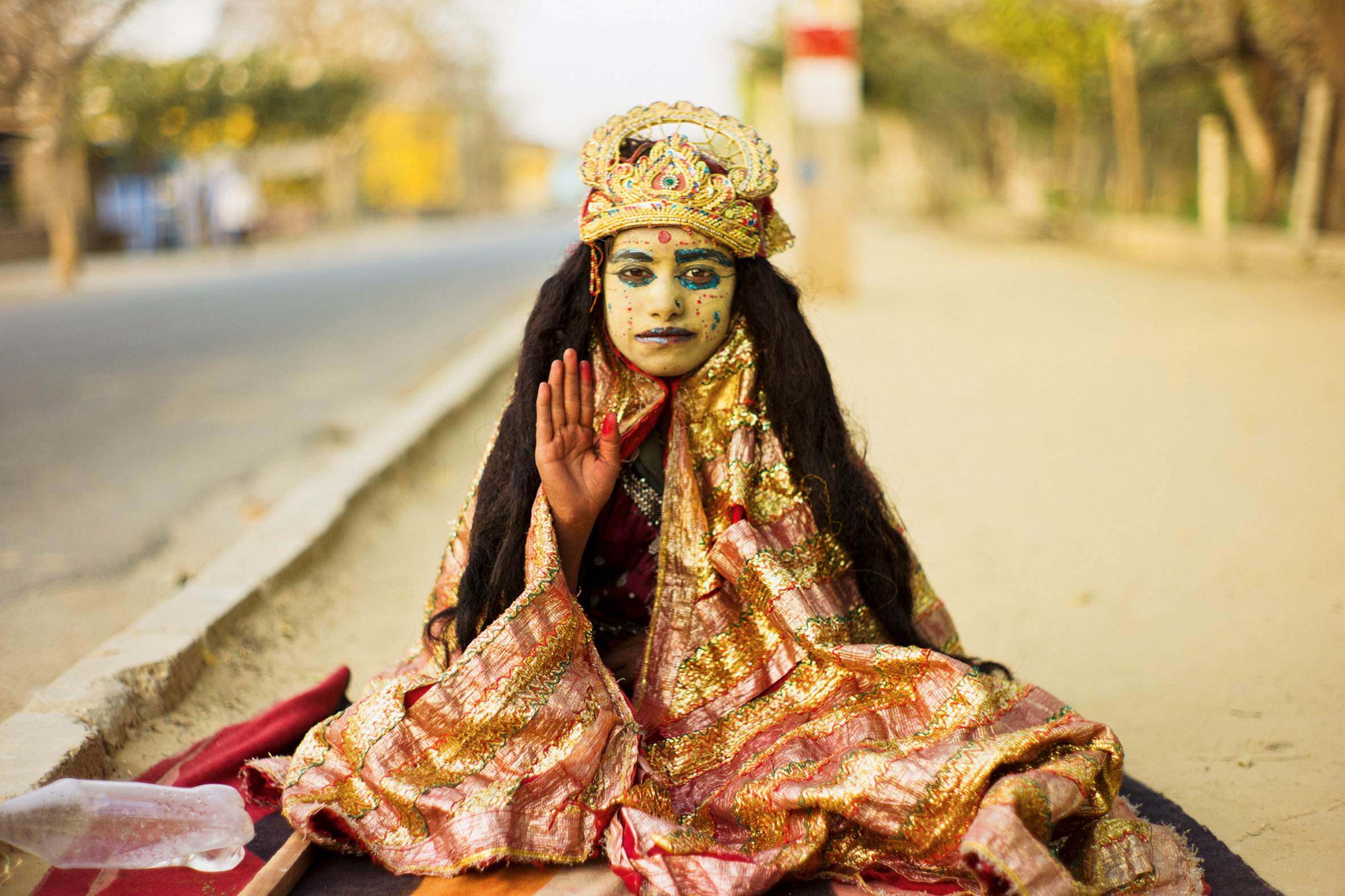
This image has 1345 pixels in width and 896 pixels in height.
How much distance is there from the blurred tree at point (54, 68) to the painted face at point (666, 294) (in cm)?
1253

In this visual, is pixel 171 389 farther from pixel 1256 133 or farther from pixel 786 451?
pixel 1256 133

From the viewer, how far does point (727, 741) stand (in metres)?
2.46

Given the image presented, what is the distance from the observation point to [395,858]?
7.36 ft

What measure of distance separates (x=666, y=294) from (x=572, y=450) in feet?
1.31

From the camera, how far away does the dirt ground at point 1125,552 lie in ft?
9.48

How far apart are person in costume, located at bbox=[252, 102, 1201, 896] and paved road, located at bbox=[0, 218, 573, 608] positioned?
40cm

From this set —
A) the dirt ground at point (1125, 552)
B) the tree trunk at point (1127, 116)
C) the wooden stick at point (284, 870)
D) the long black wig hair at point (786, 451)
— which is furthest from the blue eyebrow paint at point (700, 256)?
the tree trunk at point (1127, 116)

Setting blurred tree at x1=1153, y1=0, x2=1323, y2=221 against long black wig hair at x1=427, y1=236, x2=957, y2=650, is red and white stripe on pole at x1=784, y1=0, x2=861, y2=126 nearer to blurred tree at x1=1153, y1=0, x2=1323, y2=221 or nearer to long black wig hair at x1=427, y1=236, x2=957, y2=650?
blurred tree at x1=1153, y1=0, x2=1323, y2=221

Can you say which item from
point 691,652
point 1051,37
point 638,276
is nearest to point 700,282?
point 638,276

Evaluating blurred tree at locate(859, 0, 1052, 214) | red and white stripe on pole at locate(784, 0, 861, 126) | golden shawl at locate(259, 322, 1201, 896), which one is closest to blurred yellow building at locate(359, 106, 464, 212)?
blurred tree at locate(859, 0, 1052, 214)

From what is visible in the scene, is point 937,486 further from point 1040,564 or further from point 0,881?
point 0,881

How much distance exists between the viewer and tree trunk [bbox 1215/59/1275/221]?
615 inches

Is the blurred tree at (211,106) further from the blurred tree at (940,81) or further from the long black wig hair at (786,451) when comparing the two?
the long black wig hair at (786,451)

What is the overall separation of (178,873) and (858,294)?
464 inches
